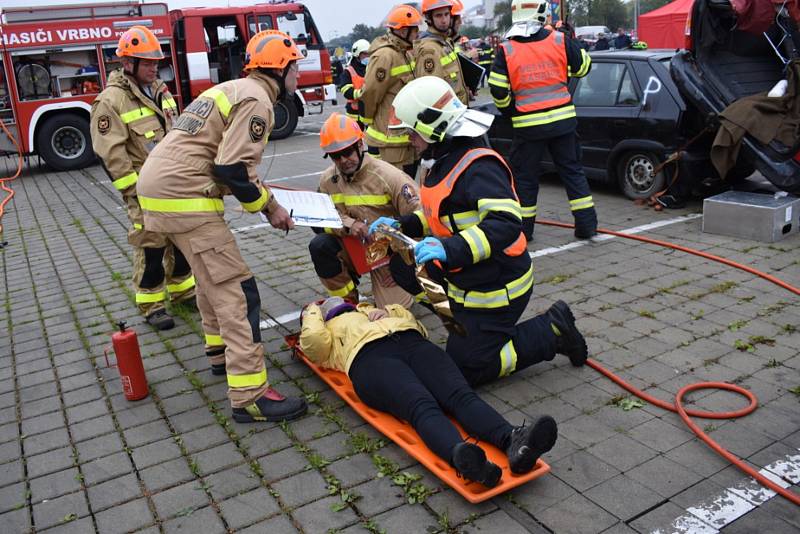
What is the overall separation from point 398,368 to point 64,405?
217 centimetres

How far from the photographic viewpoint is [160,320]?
17.8ft

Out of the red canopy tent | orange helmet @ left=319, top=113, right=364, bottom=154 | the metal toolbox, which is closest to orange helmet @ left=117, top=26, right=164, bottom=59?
orange helmet @ left=319, top=113, right=364, bottom=154

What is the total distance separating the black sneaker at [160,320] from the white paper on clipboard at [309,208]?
1.70 meters

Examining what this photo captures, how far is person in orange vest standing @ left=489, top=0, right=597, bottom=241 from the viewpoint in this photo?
641 cm

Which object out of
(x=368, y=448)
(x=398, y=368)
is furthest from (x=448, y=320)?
(x=368, y=448)

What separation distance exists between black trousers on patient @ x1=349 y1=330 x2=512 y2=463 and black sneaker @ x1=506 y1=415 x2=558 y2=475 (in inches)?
5.7

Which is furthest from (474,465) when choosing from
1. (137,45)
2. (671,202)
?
(671,202)

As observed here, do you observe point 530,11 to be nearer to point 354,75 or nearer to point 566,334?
point 566,334

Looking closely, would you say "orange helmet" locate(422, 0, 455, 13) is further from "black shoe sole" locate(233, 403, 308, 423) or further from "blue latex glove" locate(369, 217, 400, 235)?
"black shoe sole" locate(233, 403, 308, 423)

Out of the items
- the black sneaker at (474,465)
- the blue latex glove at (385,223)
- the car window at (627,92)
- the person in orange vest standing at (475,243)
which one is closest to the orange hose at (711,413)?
the person in orange vest standing at (475,243)

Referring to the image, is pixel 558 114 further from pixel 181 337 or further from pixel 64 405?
pixel 64 405

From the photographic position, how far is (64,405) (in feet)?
14.1

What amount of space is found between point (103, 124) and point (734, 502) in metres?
4.82

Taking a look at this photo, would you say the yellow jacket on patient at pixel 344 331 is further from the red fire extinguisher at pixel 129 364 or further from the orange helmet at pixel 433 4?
the orange helmet at pixel 433 4
